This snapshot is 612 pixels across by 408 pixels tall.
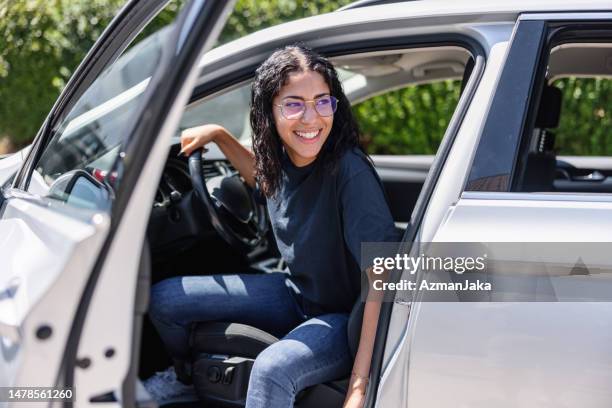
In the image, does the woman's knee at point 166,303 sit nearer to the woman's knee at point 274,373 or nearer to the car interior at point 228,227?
the car interior at point 228,227

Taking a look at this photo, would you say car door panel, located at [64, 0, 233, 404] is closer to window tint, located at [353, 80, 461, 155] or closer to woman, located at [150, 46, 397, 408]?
woman, located at [150, 46, 397, 408]

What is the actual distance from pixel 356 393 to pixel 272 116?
2.74 feet

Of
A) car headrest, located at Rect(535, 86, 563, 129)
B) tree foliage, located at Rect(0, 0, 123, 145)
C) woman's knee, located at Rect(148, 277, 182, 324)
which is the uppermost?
tree foliage, located at Rect(0, 0, 123, 145)

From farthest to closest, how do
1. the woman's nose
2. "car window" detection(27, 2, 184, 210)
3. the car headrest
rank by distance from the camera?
the car headrest
the woman's nose
"car window" detection(27, 2, 184, 210)

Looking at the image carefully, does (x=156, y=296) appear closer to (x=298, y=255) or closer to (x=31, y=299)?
(x=298, y=255)

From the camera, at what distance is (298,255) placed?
226 cm

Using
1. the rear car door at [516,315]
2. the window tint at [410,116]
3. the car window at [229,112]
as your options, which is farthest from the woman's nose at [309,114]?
the window tint at [410,116]

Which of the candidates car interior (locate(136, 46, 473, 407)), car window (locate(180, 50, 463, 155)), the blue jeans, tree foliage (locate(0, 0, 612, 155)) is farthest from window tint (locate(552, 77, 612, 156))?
the blue jeans

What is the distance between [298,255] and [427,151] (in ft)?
15.9

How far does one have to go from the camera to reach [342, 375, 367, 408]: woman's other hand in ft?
6.63

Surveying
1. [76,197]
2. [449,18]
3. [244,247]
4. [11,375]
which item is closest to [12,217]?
[76,197]

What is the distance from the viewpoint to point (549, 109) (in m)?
3.09

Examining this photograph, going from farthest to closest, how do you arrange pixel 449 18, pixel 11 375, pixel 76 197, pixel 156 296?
pixel 156 296 < pixel 449 18 < pixel 76 197 < pixel 11 375

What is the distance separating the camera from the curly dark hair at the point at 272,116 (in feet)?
7.37
